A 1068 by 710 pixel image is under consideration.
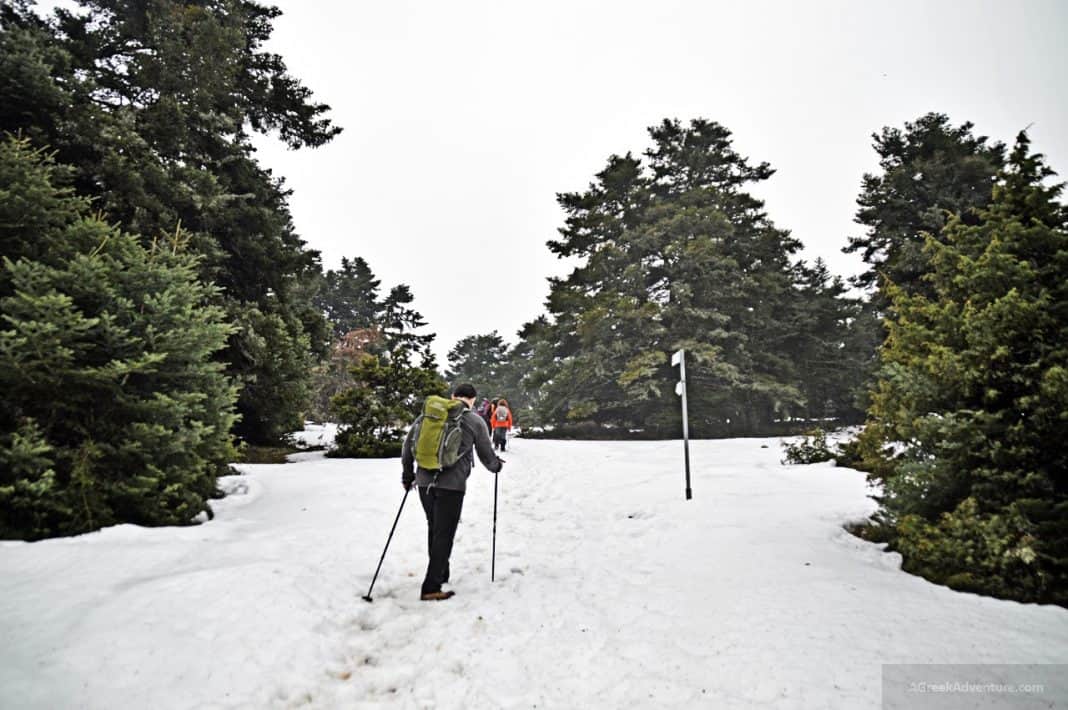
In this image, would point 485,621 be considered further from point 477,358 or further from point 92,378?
point 477,358

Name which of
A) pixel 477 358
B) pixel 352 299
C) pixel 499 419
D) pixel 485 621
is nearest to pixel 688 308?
pixel 499 419

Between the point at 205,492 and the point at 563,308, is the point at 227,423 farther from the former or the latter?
the point at 563,308

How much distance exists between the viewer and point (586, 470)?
39.5 ft

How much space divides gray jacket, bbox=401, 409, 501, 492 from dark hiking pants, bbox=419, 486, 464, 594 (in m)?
0.09

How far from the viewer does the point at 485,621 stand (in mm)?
4129

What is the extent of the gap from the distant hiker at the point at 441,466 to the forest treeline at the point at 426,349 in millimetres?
3045

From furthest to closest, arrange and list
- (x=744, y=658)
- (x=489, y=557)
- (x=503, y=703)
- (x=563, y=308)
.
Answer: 1. (x=563, y=308)
2. (x=489, y=557)
3. (x=744, y=658)
4. (x=503, y=703)

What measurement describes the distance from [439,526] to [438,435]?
96 cm

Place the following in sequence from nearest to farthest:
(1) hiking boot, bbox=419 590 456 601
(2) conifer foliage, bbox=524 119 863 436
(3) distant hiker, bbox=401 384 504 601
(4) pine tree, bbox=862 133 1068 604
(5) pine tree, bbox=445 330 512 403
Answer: (4) pine tree, bbox=862 133 1068 604 → (1) hiking boot, bbox=419 590 456 601 → (3) distant hiker, bbox=401 384 504 601 → (2) conifer foliage, bbox=524 119 863 436 → (5) pine tree, bbox=445 330 512 403

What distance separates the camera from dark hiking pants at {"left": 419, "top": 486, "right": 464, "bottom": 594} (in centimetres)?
466

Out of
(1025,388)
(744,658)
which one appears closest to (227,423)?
(744,658)

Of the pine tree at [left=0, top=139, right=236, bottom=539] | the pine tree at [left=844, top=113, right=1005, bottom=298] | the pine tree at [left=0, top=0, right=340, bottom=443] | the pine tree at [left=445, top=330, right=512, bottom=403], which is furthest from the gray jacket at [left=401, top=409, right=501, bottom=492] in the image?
the pine tree at [left=445, top=330, right=512, bottom=403]

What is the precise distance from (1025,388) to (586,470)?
29.5 ft

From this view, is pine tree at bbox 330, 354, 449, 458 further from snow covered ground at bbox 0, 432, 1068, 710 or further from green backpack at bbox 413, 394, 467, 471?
green backpack at bbox 413, 394, 467, 471
